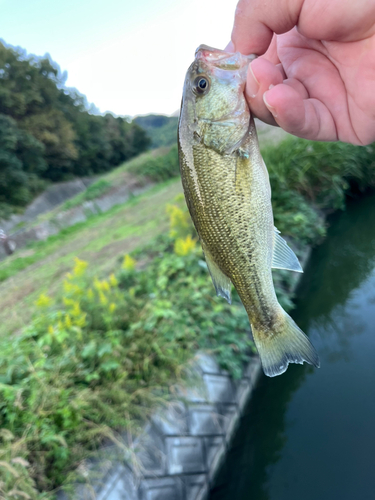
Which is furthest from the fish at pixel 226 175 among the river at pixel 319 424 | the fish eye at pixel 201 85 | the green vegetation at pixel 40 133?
the green vegetation at pixel 40 133

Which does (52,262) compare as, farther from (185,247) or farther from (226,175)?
(226,175)

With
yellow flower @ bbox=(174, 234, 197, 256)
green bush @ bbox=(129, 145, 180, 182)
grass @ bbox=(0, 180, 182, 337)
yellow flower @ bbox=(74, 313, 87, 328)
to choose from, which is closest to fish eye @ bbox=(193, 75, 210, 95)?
yellow flower @ bbox=(74, 313, 87, 328)

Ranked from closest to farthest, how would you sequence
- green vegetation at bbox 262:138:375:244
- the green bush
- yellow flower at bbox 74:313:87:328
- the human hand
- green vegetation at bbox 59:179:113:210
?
the human hand < yellow flower at bbox 74:313:87:328 < green vegetation at bbox 262:138:375:244 < green vegetation at bbox 59:179:113:210 < the green bush

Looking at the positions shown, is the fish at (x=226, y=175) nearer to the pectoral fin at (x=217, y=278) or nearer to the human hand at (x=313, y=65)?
the pectoral fin at (x=217, y=278)

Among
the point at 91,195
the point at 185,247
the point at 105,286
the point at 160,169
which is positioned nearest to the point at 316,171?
the point at 185,247

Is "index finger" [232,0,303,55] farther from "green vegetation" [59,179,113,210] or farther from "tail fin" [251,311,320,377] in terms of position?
"green vegetation" [59,179,113,210]

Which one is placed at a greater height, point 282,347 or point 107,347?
point 282,347

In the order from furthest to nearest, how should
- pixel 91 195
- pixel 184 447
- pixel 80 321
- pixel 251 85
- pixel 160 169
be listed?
pixel 160 169, pixel 91 195, pixel 80 321, pixel 184 447, pixel 251 85
